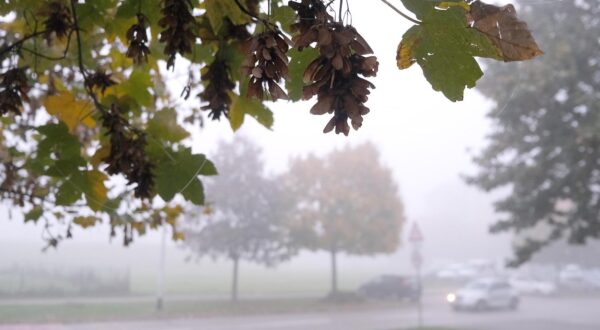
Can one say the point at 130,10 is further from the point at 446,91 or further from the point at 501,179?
the point at 501,179

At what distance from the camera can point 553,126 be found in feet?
31.9

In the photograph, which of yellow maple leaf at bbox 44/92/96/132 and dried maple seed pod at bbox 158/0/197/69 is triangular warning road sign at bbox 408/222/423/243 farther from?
dried maple seed pod at bbox 158/0/197/69

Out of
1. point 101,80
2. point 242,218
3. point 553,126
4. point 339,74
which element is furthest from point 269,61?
point 242,218

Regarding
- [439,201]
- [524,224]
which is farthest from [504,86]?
[439,201]

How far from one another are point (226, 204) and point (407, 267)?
31.8m

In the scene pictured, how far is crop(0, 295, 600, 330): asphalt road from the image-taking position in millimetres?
12508

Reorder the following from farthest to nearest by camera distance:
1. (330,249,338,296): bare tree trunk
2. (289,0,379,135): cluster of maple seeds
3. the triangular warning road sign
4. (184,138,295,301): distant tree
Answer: (330,249,338,296): bare tree trunk
(184,138,295,301): distant tree
the triangular warning road sign
(289,0,379,135): cluster of maple seeds

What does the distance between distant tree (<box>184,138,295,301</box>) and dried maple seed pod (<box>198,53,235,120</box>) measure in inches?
→ 650

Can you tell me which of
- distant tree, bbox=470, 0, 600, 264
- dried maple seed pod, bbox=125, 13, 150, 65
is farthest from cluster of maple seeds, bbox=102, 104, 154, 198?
distant tree, bbox=470, 0, 600, 264

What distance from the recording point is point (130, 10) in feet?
5.25

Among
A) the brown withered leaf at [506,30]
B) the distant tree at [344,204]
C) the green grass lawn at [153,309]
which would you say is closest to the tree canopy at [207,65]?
the brown withered leaf at [506,30]

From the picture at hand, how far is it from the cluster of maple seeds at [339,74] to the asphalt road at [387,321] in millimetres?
10387

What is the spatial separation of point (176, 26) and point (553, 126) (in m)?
9.80

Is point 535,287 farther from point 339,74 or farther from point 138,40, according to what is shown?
point 339,74
